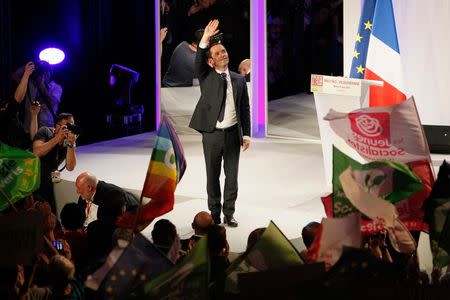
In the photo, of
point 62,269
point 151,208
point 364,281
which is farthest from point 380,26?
point 364,281

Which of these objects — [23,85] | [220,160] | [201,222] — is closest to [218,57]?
[220,160]

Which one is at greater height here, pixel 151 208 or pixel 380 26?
pixel 380 26

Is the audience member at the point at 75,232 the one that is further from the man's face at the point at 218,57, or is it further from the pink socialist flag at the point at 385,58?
the pink socialist flag at the point at 385,58

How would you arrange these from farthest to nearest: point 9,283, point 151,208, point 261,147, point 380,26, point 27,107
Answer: point 261,147
point 27,107
point 380,26
point 151,208
point 9,283

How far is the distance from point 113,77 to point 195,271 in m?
10.4

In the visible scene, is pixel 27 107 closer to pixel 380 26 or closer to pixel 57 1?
pixel 57 1

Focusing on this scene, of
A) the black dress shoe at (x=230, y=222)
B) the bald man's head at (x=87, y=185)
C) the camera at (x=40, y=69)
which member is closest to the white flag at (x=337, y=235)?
the bald man's head at (x=87, y=185)

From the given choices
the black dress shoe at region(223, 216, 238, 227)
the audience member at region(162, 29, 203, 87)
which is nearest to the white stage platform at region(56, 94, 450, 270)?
the black dress shoe at region(223, 216, 238, 227)

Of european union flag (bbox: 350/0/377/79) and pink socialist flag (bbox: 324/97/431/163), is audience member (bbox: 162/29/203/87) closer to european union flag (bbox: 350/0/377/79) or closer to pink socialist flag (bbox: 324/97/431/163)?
european union flag (bbox: 350/0/377/79)

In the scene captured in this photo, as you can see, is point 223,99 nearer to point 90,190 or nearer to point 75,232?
point 90,190

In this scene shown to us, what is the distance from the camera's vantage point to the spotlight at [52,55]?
38.4ft

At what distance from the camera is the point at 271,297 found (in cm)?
302

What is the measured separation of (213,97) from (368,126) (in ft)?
9.74

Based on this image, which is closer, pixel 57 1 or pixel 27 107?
pixel 27 107
